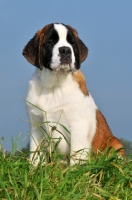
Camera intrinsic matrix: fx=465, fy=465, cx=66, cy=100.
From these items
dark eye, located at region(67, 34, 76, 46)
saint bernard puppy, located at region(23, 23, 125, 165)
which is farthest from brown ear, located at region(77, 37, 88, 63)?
dark eye, located at region(67, 34, 76, 46)

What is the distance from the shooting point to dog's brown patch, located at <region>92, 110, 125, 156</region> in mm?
6859

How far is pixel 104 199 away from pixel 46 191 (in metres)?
0.61

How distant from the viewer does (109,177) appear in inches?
195

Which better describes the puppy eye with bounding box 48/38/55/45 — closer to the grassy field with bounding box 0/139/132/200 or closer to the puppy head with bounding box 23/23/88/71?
the puppy head with bounding box 23/23/88/71

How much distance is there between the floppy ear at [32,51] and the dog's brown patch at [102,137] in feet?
4.28

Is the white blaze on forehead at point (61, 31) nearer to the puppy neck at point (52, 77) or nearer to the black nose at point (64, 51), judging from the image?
the black nose at point (64, 51)

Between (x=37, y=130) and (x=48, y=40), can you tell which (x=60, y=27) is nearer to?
(x=48, y=40)

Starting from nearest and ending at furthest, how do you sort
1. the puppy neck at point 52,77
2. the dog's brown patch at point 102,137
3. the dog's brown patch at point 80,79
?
the puppy neck at point 52,77, the dog's brown patch at point 80,79, the dog's brown patch at point 102,137

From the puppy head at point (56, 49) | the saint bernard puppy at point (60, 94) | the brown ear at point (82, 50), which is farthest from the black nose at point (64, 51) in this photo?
the brown ear at point (82, 50)

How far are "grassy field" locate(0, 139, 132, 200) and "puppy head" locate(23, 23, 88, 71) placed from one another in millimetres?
1446

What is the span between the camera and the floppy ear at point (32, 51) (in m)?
6.45

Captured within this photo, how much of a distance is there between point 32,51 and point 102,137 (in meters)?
1.67

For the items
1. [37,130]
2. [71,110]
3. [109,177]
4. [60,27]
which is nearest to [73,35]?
[60,27]

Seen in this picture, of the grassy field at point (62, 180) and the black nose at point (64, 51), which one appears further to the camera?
the black nose at point (64, 51)
